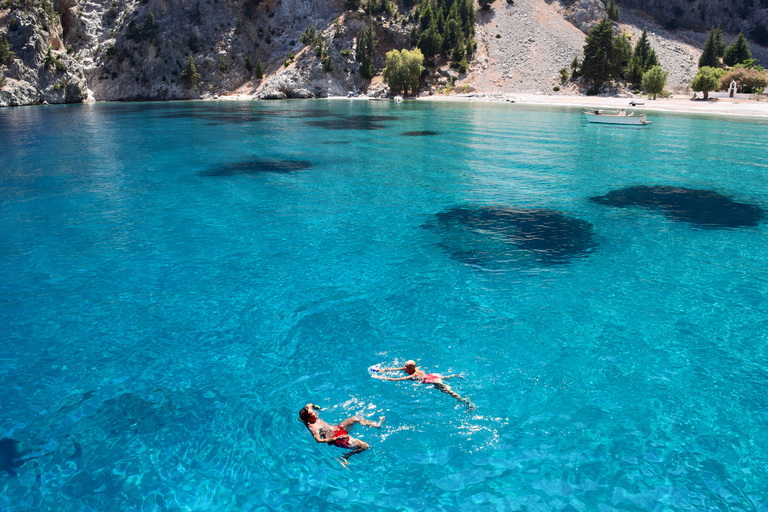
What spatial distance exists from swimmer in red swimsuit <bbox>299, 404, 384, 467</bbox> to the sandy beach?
301 feet

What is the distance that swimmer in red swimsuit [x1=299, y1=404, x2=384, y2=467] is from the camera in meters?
8.80

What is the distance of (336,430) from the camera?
903 centimetres

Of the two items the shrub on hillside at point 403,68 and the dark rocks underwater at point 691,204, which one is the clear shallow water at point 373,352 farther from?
the shrub on hillside at point 403,68

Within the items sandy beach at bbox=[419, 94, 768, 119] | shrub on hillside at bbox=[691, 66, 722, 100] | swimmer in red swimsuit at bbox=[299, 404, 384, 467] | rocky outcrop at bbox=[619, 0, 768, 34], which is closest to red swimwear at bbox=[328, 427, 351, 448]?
swimmer in red swimsuit at bbox=[299, 404, 384, 467]

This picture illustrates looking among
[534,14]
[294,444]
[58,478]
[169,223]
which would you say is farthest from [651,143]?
[534,14]

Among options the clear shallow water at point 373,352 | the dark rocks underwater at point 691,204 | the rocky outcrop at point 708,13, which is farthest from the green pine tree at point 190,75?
the rocky outcrop at point 708,13

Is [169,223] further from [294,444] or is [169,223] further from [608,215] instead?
[608,215]

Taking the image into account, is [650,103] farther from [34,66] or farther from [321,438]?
[34,66]

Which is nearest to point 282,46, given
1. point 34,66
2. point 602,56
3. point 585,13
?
point 34,66

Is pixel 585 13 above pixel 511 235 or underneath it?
above

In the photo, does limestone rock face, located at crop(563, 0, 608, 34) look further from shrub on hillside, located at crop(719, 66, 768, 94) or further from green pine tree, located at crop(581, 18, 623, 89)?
shrub on hillside, located at crop(719, 66, 768, 94)

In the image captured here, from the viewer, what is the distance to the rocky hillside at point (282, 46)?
13088cm

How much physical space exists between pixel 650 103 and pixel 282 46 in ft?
358

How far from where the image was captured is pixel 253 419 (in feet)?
31.8
